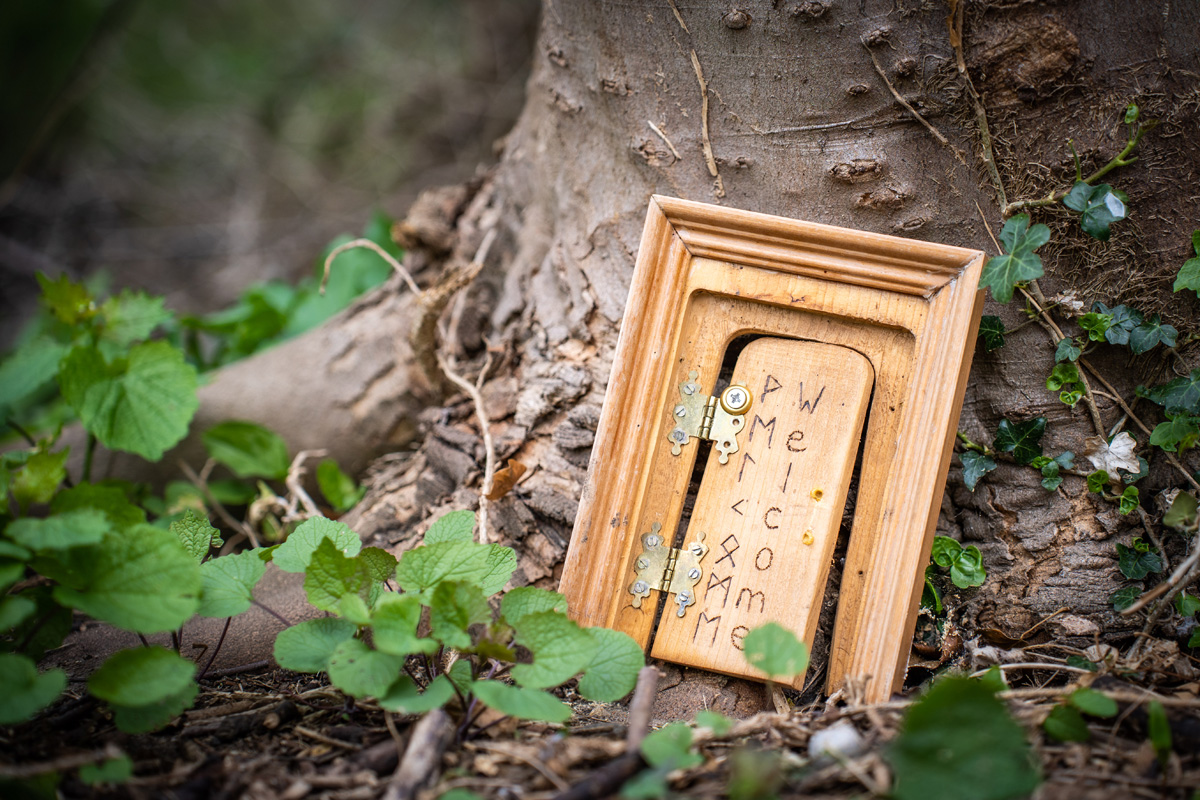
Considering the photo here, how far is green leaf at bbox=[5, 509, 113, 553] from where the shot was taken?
101 cm

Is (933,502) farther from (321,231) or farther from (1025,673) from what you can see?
(321,231)

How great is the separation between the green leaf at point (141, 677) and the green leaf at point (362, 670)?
0.66 feet

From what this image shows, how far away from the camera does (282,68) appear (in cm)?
513

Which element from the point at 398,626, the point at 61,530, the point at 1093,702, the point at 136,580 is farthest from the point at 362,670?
the point at 1093,702

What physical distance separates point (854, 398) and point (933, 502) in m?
0.24

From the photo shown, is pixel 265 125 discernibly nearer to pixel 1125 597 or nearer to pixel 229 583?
pixel 229 583

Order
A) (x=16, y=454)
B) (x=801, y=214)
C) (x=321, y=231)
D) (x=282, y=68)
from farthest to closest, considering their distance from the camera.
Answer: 1. (x=282, y=68)
2. (x=321, y=231)
3. (x=16, y=454)
4. (x=801, y=214)

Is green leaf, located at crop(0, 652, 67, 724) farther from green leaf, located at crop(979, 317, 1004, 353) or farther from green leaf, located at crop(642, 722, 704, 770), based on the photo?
green leaf, located at crop(979, 317, 1004, 353)

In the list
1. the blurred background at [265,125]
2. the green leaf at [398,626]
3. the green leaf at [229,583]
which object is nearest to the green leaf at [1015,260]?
the green leaf at [398,626]

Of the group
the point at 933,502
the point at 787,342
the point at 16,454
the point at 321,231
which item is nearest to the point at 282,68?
the point at 321,231

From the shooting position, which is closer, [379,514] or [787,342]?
[787,342]

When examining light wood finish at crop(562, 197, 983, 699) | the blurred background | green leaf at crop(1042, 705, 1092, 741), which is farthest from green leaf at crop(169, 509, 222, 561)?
the blurred background

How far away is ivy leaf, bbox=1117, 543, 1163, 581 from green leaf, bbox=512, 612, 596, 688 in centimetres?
111

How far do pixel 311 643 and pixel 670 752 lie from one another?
62 centimetres
